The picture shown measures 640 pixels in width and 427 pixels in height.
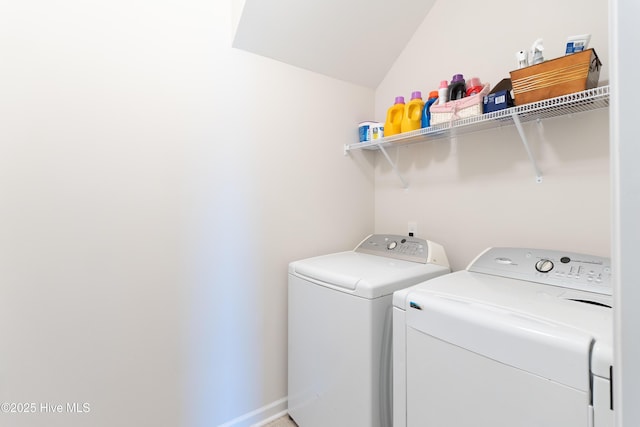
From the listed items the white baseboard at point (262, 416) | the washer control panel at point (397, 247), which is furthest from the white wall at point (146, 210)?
the washer control panel at point (397, 247)

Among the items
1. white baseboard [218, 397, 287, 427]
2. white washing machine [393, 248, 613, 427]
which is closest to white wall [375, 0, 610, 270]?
white washing machine [393, 248, 613, 427]

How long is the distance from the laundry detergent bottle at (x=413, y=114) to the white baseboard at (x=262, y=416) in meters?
1.78

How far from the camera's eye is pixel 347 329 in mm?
1272

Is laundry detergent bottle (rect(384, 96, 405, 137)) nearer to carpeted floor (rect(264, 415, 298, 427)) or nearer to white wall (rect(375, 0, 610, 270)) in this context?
white wall (rect(375, 0, 610, 270))

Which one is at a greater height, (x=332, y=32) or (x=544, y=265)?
(x=332, y=32)

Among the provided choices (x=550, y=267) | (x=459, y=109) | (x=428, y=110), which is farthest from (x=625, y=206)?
(x=428, y=110)

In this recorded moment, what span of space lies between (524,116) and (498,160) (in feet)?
0.88

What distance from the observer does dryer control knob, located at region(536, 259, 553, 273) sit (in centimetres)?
116

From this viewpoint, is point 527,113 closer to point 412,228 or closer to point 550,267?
point 550,267

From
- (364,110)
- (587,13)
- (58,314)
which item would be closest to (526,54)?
(587,13)

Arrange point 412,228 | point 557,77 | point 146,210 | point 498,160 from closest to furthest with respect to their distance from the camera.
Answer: point 557,77 → point 146,210 → point 498,160 → point 412,228

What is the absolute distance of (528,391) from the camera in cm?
74

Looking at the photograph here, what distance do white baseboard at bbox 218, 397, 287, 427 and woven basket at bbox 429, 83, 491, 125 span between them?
5.98 ft

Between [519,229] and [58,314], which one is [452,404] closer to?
[519,229]
